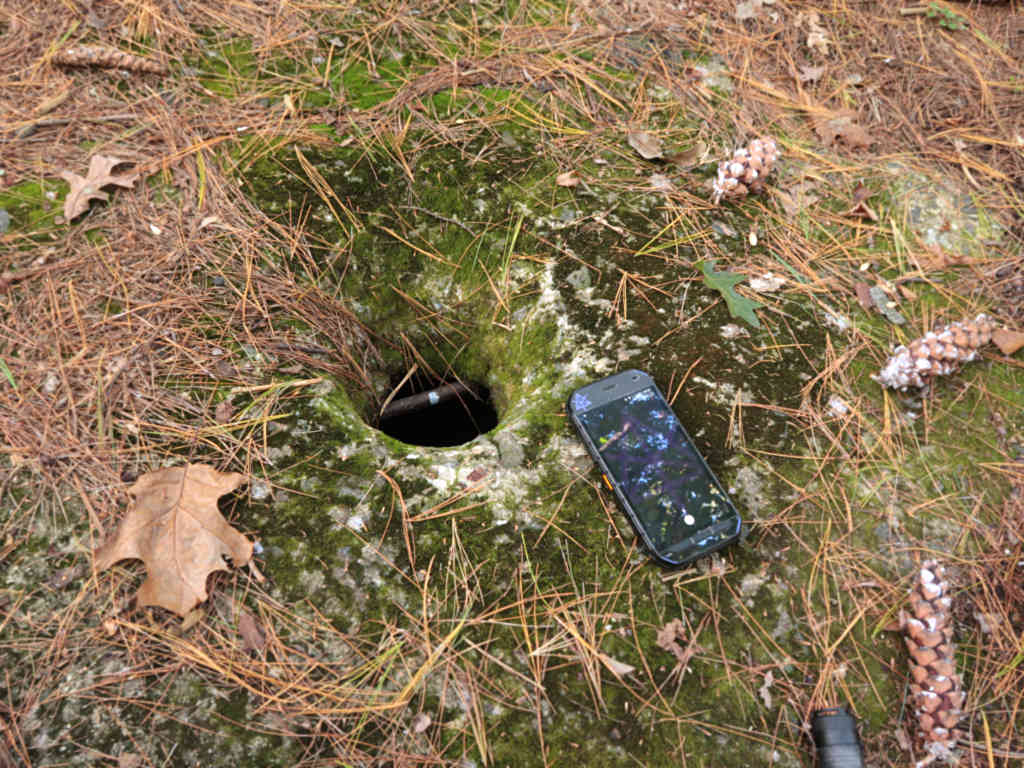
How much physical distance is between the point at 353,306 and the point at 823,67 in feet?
7.47

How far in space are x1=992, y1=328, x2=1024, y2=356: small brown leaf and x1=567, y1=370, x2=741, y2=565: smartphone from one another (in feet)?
3.78

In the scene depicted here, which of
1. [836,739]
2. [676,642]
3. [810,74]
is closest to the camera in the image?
[836,739]

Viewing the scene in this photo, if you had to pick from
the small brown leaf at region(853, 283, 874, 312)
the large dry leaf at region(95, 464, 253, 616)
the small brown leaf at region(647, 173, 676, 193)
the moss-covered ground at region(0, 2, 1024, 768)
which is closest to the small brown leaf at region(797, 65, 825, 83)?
the moss-covered ground at region(0, 2, 1024, 768)

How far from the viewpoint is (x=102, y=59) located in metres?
2.39

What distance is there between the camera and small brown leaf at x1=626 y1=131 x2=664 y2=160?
93.0 inches

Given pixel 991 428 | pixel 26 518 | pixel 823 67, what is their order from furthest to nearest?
pixel 823 67
pixel 991 428
pixel 26 518

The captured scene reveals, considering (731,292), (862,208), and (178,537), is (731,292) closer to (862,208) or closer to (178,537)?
(862,208)

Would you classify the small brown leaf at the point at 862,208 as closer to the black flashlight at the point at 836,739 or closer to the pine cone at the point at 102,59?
the black flashlight at the point at 836,739

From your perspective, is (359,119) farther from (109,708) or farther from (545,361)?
(109,708)

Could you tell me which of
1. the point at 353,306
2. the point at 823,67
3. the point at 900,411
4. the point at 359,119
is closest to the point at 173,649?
the point at 353,306

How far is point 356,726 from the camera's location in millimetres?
1420

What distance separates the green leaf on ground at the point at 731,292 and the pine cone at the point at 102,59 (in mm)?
2218

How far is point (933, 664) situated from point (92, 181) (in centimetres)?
288

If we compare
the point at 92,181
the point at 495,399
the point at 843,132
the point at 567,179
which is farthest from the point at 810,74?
the point at 92,181
